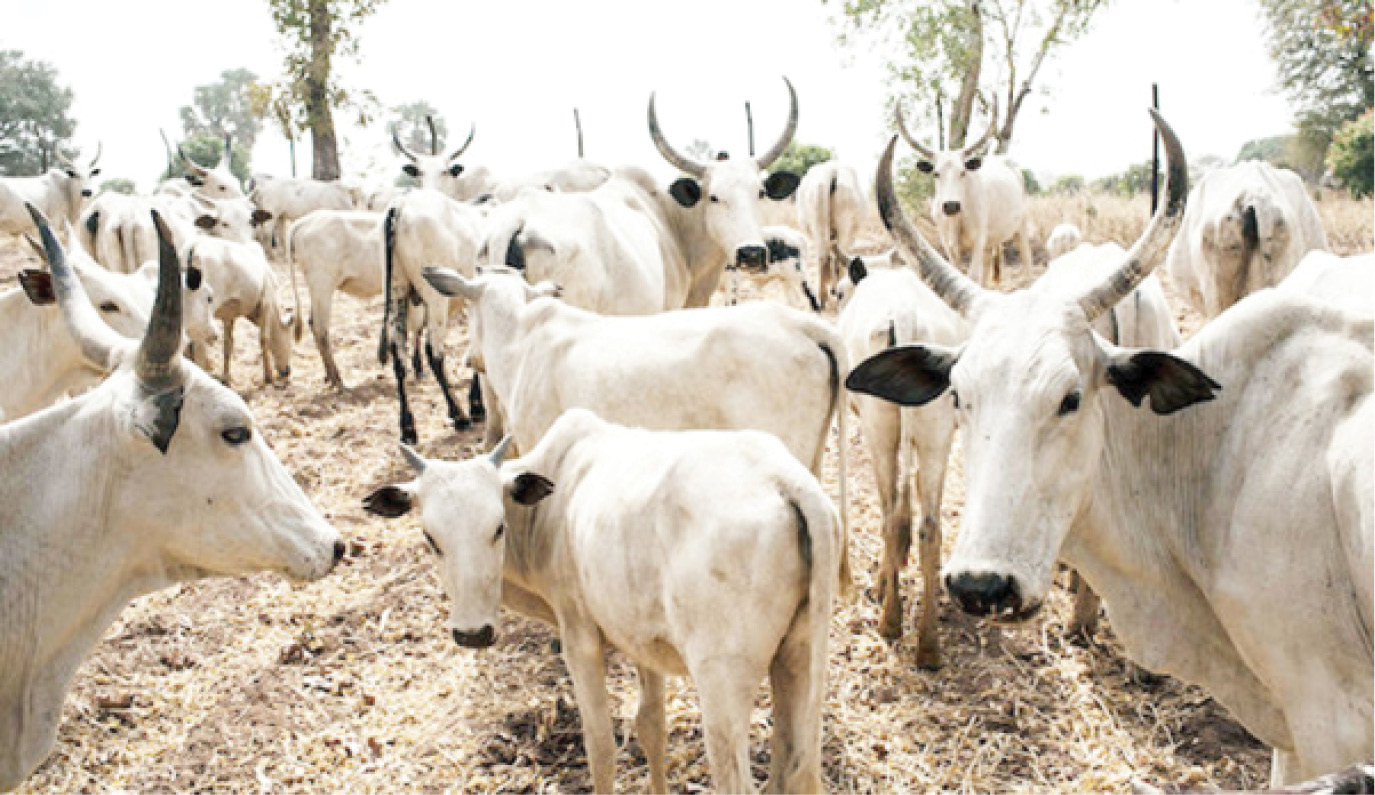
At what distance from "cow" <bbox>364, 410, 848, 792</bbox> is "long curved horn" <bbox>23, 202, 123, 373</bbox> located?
51.4 inches

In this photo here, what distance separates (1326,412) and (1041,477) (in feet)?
2.68

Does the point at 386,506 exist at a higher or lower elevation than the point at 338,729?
higher

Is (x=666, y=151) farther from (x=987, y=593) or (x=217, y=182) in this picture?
(x=217, y=182)

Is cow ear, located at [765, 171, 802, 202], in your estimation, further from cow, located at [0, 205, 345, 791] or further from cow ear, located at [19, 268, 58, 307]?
cow, located at [0, 205, 345, 791]

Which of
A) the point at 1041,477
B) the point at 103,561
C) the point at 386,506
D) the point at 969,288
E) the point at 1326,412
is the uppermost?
the point at 969,288

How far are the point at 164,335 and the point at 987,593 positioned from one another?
8.63 ft

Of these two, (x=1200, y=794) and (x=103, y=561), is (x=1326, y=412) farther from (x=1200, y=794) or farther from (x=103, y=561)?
(x=103, y=561)

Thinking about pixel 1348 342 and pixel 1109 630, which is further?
pixel 1109 630

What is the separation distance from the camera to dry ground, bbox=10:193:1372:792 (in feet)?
15.2

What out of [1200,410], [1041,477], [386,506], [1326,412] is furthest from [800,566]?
[386,506]

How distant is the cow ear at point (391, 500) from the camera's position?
4461mm

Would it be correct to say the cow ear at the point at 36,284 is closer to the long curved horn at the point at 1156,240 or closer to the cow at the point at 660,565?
the cow at the point at 660,565

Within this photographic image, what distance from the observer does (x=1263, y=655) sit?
287cm

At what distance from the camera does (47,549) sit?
3215 mm
